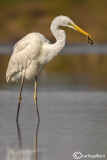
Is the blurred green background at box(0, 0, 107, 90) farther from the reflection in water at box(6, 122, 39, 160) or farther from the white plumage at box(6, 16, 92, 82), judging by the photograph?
the reflection in water at box(6, 122, 39, 160)

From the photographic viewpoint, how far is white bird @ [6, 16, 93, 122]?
36.2 feet

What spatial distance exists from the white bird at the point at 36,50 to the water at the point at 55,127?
68 cm

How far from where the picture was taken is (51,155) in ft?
A: 26.8

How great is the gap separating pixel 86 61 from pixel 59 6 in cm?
4105

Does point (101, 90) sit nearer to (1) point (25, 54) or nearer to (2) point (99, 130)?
(1) point (25, 54)

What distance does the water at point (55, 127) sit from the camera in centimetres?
842

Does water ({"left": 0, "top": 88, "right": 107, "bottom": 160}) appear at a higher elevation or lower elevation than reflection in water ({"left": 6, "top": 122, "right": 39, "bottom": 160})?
higher

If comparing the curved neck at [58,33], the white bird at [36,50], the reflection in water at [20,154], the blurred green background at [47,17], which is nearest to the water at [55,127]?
the reflection in water at [20,154]

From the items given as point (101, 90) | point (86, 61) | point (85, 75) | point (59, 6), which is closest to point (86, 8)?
point (59, 6)

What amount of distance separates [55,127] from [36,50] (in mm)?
1570

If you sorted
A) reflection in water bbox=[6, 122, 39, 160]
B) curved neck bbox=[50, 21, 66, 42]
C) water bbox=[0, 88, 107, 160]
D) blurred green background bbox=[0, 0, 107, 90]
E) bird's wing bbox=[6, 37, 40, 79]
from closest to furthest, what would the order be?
1. reflection in water bbox=[6, 122, 39, 160]
2. water bbox=[0, 88, 107, 160]
3. curved neck bbox=[50, 21, 66, 42]
4. bird's wing bbox=[6, 37, 40, 79]
5. blurred green background bbox=[0, 0, 107, 90]

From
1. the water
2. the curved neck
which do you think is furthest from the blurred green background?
the curved neck

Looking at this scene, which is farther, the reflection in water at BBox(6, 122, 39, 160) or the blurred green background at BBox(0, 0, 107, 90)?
the blurred green background at BBox(0, 0, 107, 90)

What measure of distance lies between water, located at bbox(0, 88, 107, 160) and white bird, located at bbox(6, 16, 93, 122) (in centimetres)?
68
